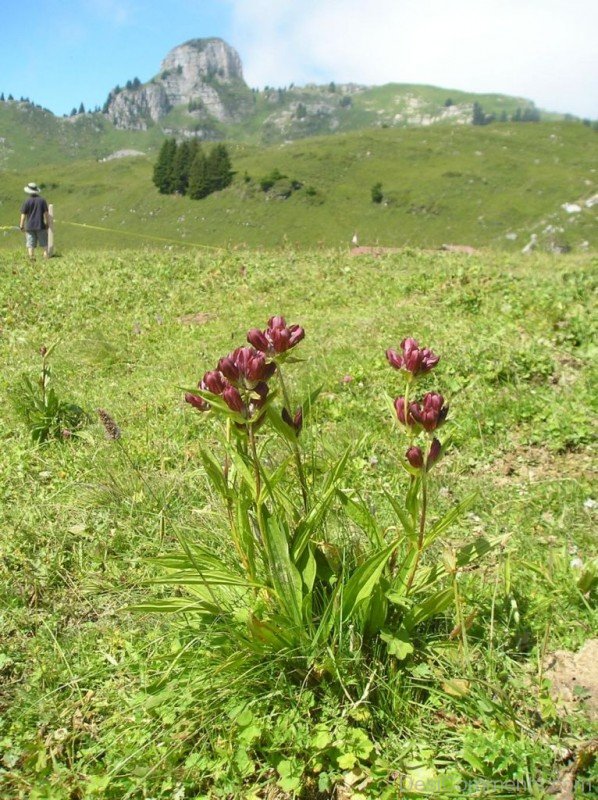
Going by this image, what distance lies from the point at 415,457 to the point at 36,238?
1697 cm

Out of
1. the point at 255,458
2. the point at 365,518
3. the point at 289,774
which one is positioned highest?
the point at 255,458

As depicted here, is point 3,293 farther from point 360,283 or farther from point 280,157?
point 280,157

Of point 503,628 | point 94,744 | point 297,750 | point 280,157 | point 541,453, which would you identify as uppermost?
point 280,157

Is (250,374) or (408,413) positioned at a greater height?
(250,374)

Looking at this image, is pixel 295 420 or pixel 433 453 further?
pixel 295 420

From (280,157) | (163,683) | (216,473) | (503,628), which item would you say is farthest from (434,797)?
(280,157)

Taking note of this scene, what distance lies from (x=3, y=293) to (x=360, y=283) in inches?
281

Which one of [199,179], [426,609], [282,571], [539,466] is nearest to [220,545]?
[282,571]

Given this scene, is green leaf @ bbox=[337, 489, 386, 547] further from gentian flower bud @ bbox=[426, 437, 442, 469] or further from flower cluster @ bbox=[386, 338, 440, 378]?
flower cluster @ bbox=[386, 338, 440, 378]

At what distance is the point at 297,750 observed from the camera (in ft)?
7.57

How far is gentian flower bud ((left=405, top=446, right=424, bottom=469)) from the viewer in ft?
7.16

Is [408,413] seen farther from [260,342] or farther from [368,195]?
[368,195]

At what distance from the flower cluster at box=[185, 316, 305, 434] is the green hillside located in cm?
11314

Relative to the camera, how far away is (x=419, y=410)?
91.2 inches
